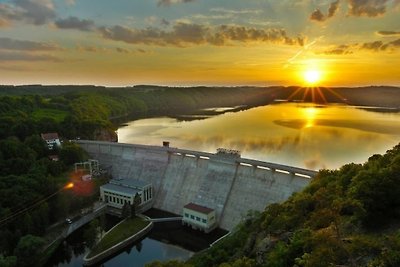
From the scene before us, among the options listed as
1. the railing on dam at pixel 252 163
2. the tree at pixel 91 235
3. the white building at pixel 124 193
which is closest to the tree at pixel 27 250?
the tree at pixel 91 235

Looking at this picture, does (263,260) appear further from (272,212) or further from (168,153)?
(168,153)

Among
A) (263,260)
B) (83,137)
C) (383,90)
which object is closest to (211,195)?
(263,260)

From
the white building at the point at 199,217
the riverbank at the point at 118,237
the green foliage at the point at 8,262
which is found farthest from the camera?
the white building at the point at 199,217

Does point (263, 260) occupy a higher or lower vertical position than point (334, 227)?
lower

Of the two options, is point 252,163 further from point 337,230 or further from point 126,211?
point 337,230

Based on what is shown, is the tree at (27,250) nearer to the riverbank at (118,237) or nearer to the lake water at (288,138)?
the riverbank at (118,237)

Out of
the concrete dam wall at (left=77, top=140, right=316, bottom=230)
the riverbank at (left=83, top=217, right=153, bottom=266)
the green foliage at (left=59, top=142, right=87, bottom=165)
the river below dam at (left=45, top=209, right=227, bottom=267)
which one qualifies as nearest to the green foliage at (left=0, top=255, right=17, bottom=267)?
the river below dam at (left=45, top=209, right=227, bottom=267)
